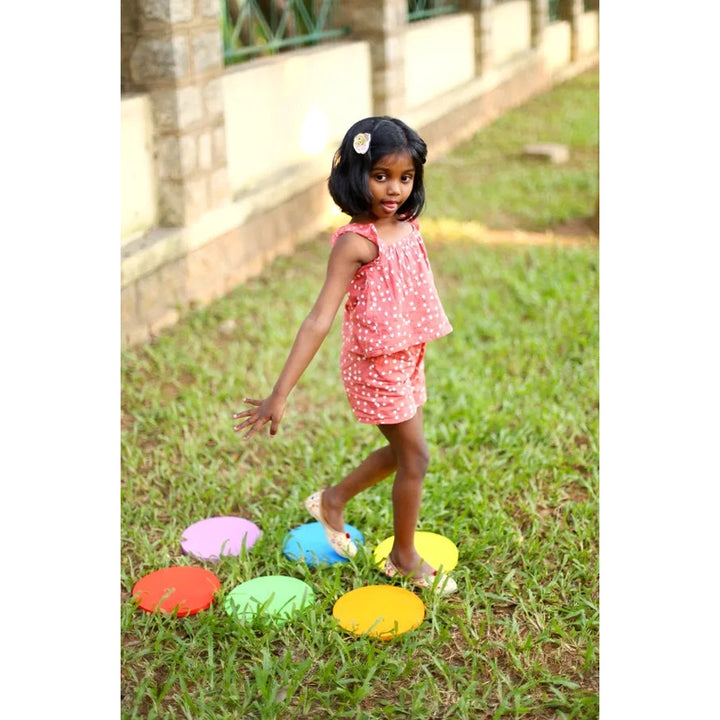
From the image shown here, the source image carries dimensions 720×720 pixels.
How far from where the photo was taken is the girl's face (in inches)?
92.4

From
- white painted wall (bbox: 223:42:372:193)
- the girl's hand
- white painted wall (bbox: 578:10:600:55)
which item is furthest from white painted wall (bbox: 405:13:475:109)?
the girl's hand

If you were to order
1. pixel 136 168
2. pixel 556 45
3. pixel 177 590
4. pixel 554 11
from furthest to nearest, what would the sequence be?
1. pixel 554 11
2. pixel 556 45
3. pixel 136 168
4. pixel 177 590

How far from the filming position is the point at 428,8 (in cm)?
1028

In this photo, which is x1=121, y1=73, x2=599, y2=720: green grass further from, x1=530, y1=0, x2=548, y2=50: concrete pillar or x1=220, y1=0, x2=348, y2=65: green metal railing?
x1=530, y1=0, x2=548, y2=50: concrete pillar

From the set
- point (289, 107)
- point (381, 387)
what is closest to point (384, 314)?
point (381, 387)

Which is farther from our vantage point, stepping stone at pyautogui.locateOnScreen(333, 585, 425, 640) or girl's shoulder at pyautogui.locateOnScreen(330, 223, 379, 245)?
stepping stone at pyautogui.locateOnScreen(333, 585, 425, 640)

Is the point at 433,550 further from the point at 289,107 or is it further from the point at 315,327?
the point at 289,107

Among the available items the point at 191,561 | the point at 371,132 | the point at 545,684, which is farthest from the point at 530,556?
the point at 371,132

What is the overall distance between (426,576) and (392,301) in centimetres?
88

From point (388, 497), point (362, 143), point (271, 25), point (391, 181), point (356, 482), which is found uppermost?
point (271, 25)

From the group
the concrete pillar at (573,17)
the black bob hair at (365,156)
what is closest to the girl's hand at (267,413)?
the black bob hair at (365,156)

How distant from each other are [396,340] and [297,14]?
17.9 feet

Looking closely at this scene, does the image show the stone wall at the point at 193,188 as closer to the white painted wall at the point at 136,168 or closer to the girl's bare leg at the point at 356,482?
the white painted wall at the point at 136,168

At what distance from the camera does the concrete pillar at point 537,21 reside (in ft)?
44.4
